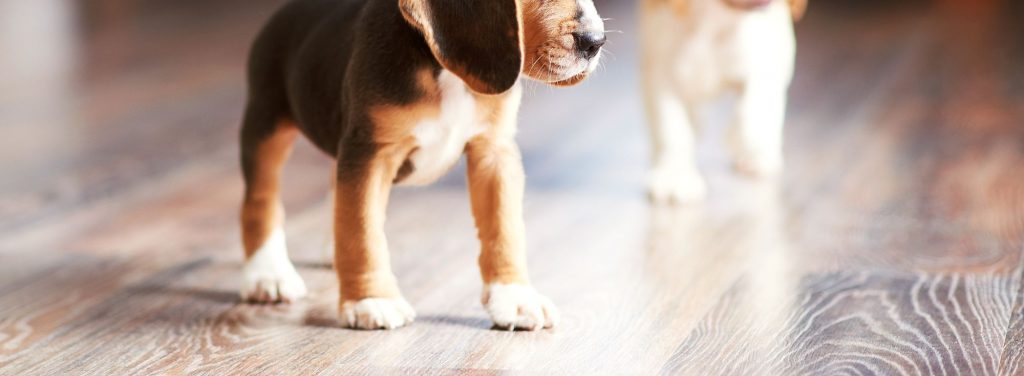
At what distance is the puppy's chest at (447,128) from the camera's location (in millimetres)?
2078

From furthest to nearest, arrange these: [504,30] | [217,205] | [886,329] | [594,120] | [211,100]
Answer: [211,100] < [594,120] < [217,205] < [886,329] < [504,30]

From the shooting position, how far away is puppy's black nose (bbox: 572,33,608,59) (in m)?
1.98

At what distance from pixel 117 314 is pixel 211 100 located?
236 centimetres

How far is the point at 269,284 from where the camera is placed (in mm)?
2396

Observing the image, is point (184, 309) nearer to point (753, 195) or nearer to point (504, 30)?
point (504, 30)

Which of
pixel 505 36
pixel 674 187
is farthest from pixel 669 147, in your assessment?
pixel 505 36

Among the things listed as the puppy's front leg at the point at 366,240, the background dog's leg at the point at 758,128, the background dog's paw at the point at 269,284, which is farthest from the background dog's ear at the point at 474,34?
the background dog's leg at the point at 758,128

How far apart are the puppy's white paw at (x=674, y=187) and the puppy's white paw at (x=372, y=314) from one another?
3.94 feet

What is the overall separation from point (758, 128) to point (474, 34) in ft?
5.15

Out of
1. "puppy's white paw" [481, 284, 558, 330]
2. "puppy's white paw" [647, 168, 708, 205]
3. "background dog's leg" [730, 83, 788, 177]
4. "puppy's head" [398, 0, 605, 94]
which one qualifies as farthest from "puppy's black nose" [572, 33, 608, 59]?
"background dog's leg" [730, 83, 788, 177]

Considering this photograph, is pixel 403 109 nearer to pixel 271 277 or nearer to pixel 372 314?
pixel 372 314

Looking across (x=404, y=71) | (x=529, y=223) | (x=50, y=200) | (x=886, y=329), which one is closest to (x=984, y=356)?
(x=886, y=329)

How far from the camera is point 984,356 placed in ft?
6.71

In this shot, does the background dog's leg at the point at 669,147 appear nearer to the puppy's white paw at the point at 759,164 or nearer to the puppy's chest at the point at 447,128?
the puppy's white paw at the point at 759,164
